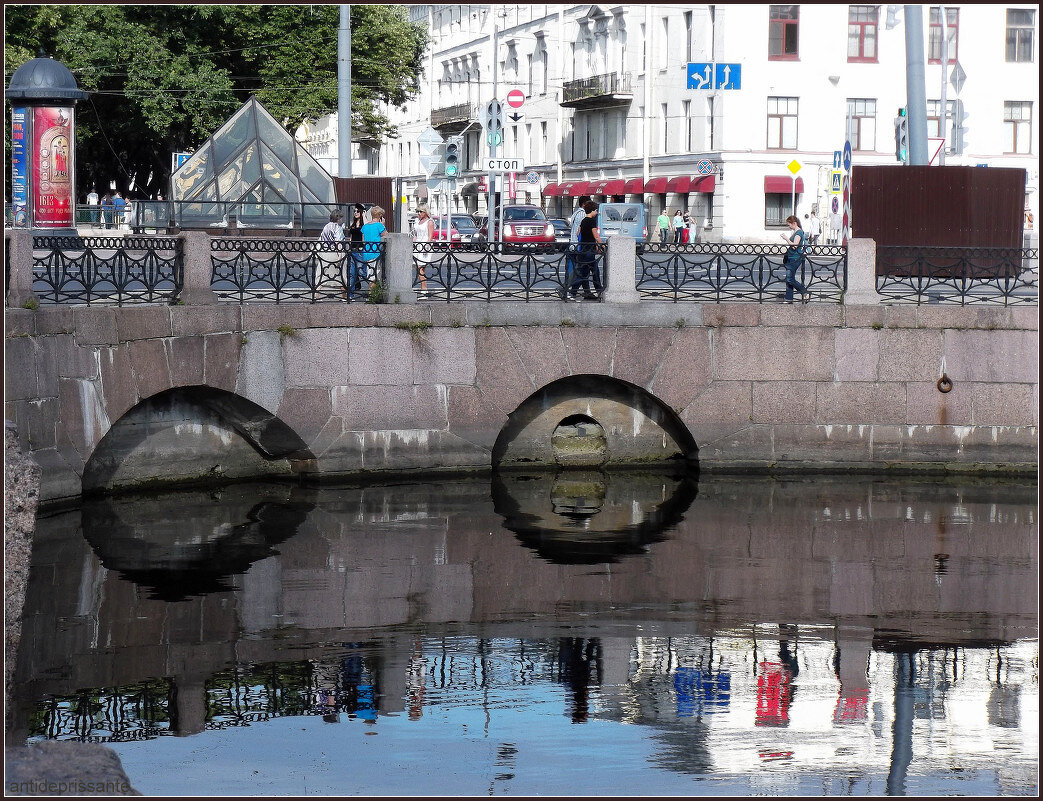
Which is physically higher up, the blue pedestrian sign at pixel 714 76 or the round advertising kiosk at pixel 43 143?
the blue pedestrian sign at pixel 714 76

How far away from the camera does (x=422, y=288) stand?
1634cm

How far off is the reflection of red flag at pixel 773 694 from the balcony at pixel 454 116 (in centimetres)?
5748

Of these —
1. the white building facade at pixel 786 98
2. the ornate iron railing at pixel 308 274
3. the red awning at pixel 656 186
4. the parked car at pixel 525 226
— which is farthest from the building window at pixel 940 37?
the ornate iron railing at pixel 308 274

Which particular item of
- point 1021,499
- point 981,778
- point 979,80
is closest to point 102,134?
point 979,80

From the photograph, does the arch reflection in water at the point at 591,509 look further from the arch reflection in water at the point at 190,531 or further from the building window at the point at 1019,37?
the building window at the point at 1019,37

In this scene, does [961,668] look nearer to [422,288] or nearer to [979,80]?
[422,288]

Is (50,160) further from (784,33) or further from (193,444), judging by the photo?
(784,33)

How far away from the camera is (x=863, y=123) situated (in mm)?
49344

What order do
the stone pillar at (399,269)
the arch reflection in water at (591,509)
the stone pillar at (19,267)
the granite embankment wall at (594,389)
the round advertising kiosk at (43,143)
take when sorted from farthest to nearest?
1. the round advertising kiosk at (43,143)
2. the stone pillar at (399,269)
3. the granite embankment wall at (594,389)
4. the stone pillar at (19,267)
5. the arch reflection in water at (591,509)

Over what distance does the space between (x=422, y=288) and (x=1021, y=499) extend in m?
6.77

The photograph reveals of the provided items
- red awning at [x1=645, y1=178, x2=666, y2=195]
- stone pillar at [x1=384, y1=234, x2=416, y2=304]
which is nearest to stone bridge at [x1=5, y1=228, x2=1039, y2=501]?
stone pillar at [x1=384, y1=234, x2=416, y2=304]

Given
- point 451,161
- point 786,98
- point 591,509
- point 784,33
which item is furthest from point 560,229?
point 591,509

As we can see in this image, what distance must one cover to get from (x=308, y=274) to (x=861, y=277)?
6.12m

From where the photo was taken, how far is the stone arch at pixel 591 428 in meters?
16.9
